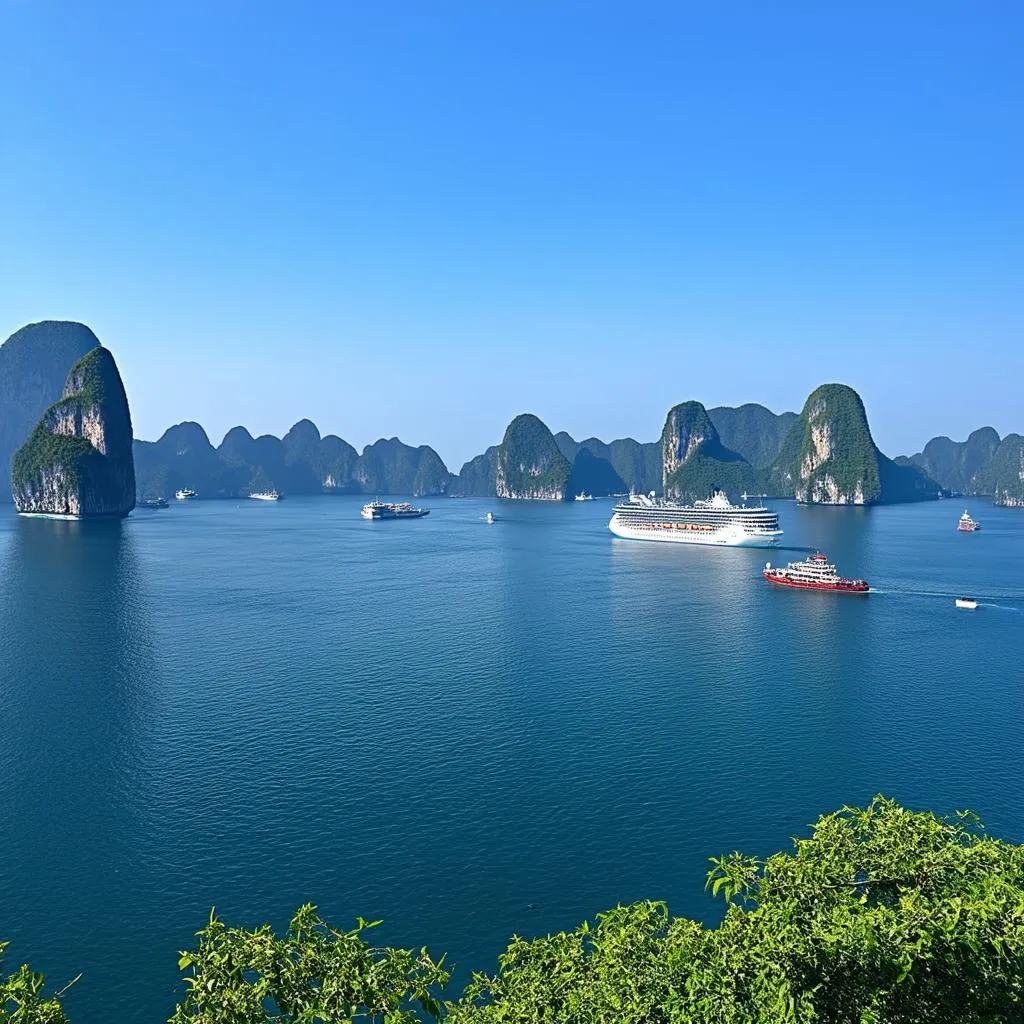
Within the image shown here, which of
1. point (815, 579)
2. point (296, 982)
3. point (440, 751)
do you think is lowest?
point (440, 751)

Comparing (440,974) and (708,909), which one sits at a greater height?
(440,974)

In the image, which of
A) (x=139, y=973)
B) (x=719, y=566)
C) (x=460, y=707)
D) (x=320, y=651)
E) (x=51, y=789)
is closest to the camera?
(x=139, y=973)

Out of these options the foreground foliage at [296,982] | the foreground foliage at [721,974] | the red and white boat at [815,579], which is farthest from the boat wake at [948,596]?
the foreground foliage at [296,982]

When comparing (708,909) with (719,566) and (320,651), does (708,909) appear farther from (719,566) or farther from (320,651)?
(719,566)

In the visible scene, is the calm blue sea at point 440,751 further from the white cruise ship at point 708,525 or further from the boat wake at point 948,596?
the white cruise ship at point 708,525

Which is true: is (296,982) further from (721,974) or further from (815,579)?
(815,579)

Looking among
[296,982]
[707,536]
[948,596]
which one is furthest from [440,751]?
[707,536]

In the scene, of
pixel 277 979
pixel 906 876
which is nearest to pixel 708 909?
pixel 906 876

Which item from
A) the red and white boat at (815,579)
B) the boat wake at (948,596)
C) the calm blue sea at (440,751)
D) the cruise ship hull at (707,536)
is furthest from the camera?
the cruise ship hull at (707,536)
